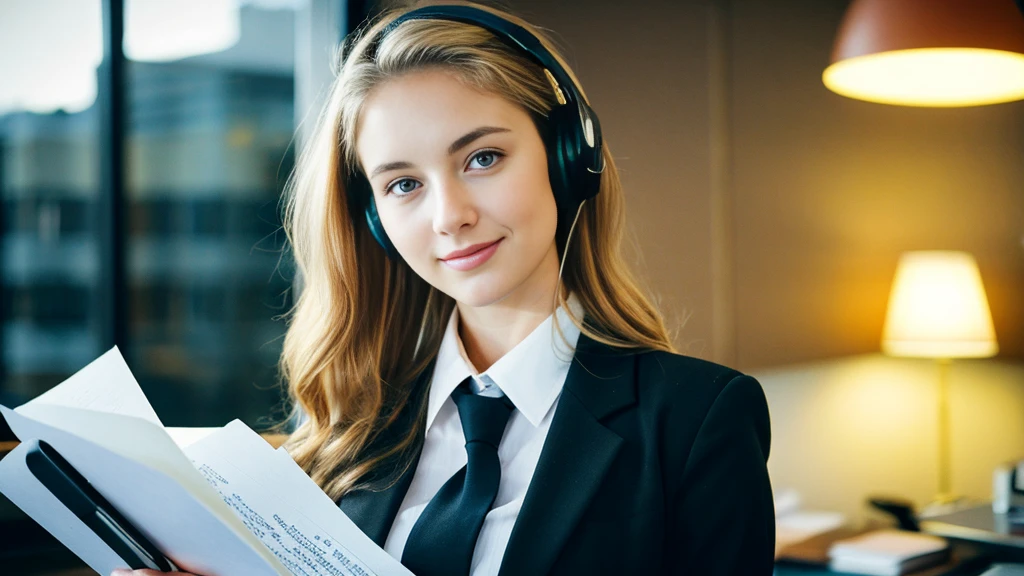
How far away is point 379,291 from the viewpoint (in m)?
1.30

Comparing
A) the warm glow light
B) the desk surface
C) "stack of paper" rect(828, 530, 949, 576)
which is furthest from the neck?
the desk surface

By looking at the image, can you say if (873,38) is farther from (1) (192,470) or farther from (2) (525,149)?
(1) (192,470)

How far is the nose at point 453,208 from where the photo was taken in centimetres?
103

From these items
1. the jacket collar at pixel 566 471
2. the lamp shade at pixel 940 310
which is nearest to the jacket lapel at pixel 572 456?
Answer: the jacket collar at pixel 566 471

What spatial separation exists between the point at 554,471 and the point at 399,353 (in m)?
0.38

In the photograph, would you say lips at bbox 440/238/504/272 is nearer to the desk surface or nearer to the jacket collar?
the jacket collar

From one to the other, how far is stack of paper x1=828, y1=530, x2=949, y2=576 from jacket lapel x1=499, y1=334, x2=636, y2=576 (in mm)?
1353

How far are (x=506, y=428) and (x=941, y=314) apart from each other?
2.34 m

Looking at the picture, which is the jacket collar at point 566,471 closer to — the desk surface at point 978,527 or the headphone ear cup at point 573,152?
the headphone ear cup at point 573,152

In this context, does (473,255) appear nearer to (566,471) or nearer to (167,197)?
(566,471)

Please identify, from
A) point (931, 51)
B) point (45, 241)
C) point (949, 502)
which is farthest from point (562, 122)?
point (45, 241)

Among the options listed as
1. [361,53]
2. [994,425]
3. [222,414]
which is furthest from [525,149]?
[222,414]

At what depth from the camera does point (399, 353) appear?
131 centimetres

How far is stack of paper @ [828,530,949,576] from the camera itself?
211 cm
